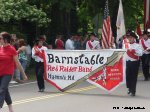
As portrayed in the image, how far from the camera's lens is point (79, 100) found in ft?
46.2

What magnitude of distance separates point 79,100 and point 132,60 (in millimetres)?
2144

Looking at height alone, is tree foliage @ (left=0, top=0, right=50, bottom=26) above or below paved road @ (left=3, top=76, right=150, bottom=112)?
above

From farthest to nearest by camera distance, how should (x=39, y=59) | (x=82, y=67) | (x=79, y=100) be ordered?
(x=39, y=59) < (x=82, y=67) < (x=79, y=100)

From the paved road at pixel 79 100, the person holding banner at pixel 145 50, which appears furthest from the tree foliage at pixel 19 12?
the paved road at pixel 79 100

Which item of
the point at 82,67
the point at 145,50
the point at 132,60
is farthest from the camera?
the point at 145,50

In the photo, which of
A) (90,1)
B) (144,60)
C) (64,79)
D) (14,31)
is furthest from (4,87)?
(90,1)

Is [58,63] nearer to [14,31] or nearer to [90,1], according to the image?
[14,31]

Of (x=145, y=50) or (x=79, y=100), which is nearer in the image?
(x=79, y=100)

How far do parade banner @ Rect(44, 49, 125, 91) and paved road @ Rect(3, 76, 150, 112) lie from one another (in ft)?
1.26

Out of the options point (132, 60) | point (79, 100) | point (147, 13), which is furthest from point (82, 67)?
point (147, 13)

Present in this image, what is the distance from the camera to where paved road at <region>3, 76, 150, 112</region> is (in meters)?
12.6

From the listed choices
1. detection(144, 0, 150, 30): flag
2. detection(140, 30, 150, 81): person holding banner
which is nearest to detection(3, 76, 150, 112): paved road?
detection(140, 30, 150, 81): person holding banner

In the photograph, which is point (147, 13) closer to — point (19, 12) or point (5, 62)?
point (19, 12)

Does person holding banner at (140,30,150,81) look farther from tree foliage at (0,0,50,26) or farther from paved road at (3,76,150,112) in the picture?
tree foliage at (0,0,50,26)
